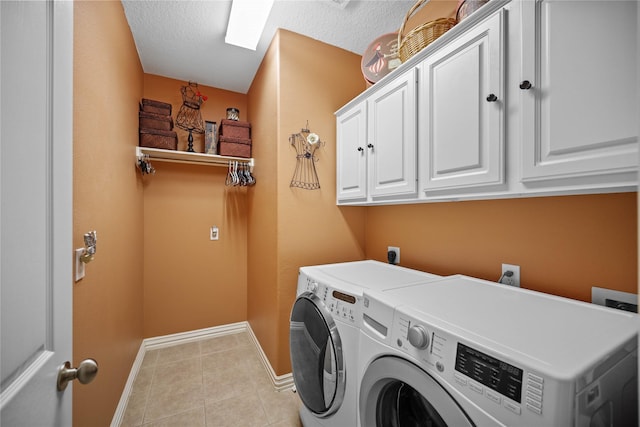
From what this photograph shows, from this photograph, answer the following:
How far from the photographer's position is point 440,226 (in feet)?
5.18

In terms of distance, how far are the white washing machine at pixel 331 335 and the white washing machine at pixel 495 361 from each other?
5.1 inches

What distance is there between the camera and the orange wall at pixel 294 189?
192cm

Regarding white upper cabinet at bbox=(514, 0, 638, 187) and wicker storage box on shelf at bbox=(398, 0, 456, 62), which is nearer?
white upper cabinet at bbox=(514, 0, 638, 187)

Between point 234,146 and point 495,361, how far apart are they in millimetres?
2599

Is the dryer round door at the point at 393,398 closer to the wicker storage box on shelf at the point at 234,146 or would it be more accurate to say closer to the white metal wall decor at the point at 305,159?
the white metal wall decor at the point at 305,159

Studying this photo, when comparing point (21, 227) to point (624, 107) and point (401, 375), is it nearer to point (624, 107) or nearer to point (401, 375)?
point (401, 375)

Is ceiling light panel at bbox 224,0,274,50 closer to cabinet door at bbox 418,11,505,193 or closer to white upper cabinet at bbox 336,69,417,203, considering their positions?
white upper cabinet at bbox 336,69,417,203

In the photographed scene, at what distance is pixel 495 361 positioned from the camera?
0.60 meters

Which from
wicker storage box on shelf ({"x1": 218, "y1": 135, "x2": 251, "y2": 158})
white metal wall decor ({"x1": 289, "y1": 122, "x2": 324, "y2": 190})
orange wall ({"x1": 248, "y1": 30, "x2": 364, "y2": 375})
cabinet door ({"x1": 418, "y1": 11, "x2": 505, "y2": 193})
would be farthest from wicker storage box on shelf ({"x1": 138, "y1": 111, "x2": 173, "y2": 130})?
cabinet door ({"x1": 418, "y1": 11, "x2": 505, "y2": 193})

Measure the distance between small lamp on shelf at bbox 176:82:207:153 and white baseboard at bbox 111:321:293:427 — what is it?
1.93 metres

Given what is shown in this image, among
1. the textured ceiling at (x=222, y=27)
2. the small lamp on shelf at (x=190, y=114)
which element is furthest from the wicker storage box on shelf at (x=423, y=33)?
the small lamp on shelf at (x=190, y=114)

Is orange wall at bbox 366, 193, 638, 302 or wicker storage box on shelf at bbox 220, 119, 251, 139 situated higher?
wicker storage box on shelf at bbox 220, 119, 251, 139

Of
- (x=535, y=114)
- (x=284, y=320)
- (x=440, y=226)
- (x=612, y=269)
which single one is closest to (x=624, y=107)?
(x=535, y=114)

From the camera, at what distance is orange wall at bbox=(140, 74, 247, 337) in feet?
8.31
